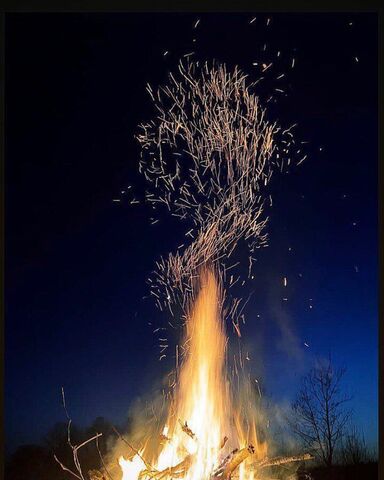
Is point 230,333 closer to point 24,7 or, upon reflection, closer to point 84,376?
point 84,376

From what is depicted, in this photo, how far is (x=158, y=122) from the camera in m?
2.91

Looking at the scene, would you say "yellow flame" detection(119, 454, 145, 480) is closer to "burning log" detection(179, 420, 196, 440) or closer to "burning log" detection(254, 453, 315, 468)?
"burning log" detection(179, 420, 196, 440)

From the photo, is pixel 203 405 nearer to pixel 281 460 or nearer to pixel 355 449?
pixel 281 460

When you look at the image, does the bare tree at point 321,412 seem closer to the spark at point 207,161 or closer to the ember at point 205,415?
the ember at point 205,415

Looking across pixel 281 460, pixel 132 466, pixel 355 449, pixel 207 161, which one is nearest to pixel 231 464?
pixel 281 460

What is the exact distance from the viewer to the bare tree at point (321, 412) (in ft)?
9.59

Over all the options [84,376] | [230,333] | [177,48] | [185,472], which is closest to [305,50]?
[177,48]

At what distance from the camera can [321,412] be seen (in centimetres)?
293

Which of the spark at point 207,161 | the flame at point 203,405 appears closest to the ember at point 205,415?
the flame at point 203,405

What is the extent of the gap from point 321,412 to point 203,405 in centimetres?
48

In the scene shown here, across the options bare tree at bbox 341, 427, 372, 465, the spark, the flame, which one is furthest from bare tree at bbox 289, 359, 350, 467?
the spark

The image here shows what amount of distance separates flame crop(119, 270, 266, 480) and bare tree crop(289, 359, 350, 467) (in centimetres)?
20

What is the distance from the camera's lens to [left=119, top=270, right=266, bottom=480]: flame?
9.63 feet

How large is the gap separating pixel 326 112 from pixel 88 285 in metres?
A: 1.20
